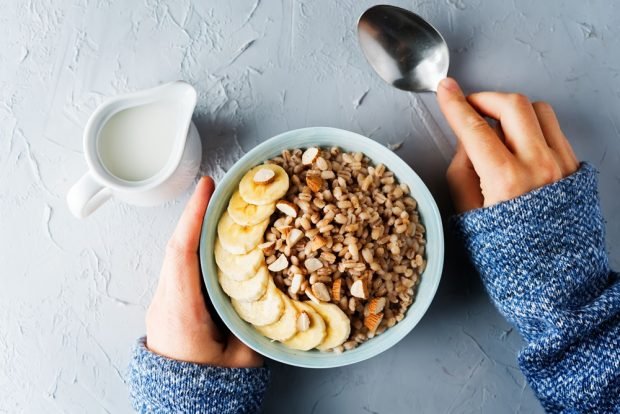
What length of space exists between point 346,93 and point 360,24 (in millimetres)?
94

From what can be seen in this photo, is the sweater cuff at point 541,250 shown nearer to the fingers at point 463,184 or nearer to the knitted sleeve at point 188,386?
the fingers at point 463,184

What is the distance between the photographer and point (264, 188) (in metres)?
0.73

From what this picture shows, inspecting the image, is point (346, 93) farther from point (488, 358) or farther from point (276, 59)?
point (488, 358)

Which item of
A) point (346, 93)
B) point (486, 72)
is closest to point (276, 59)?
point (346, 93)

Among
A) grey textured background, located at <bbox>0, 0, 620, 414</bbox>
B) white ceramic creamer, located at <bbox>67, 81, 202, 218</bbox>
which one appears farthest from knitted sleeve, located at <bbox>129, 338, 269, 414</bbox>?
white ceramic creamer, located at <bbox>67, 81, 202, 218</bbox>

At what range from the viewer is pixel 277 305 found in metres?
0.72

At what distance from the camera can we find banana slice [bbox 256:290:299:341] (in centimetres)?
72

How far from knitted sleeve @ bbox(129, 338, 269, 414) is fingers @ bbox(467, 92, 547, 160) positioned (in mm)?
436

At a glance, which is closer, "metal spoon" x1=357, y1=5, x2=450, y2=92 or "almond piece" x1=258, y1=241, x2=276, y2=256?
"almond piece" x1=258, y1=241, x2=276, y2=256

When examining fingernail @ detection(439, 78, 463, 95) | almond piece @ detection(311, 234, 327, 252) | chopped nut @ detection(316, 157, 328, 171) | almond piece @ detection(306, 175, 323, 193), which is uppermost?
fingernail @ detection(439, 78, 463, 95)

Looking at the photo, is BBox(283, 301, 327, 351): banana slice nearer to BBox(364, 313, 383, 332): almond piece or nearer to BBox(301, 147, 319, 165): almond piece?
BBox(364, 313, 383, 332): almond piece

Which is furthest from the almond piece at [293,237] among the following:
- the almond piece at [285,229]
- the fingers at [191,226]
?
the fingers at [191,226]

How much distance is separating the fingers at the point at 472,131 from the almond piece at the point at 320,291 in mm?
239

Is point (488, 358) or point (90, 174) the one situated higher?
point (90, 174)
